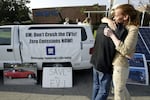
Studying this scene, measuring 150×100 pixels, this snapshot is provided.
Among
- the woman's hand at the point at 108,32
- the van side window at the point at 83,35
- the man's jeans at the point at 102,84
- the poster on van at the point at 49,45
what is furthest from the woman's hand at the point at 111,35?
the van side window at the point at 83,35

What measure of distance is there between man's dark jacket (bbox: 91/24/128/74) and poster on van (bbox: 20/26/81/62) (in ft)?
12.5

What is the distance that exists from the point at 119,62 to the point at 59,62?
410 cm

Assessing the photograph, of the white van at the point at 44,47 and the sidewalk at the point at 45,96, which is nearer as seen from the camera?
the sidewalk at the point at 45,96

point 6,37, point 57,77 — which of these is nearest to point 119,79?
point 57,77

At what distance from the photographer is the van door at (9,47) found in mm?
8156

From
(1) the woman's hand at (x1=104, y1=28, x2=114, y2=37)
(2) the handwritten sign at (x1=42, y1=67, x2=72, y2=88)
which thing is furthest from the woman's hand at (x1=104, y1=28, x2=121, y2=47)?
(2) the handwritten sign at (x1=42, y1=67, x2=72, y2=88)

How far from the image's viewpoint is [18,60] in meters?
8.19

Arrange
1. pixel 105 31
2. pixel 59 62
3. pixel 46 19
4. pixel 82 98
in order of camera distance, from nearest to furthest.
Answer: pixel 105 31
pixel 82 98
pixel 59 62
pixel 46 19

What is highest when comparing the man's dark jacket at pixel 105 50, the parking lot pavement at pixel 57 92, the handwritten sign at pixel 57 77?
the man's dark jacket at pixel 105 50

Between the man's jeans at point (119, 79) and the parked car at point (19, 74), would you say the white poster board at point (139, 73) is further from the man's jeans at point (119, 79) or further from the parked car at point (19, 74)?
the man's jeans at point (119, 79)

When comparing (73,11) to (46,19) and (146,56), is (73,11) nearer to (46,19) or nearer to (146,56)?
(46,19)

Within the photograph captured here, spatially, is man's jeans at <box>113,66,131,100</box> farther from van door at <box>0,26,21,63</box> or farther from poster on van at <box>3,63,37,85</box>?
van door at <box>0,26,21,63</box>

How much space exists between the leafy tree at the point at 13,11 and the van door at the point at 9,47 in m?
29.2

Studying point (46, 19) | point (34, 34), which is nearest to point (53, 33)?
point (34, 34)
